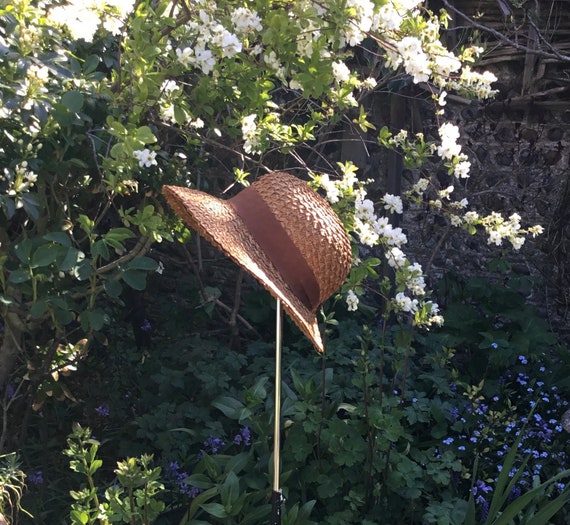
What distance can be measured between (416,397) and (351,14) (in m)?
1.76

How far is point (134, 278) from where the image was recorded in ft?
8.25

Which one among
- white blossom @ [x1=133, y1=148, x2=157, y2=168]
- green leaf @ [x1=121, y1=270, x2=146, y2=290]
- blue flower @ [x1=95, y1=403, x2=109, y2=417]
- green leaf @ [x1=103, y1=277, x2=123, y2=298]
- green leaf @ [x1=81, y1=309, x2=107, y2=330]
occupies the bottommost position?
blue flower @ [x1=95, y1=403, x2=109, y2=417]

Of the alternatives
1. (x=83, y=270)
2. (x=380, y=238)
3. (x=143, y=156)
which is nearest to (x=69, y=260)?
(x=83, y=270)

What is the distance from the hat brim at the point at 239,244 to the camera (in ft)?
6.20

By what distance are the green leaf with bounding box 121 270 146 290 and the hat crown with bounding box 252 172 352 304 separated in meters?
0.63

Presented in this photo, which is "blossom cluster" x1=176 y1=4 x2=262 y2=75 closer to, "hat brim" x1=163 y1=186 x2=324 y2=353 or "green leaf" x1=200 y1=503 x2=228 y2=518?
"hat brim" x1=163 y1=186 x2=324 y2=353

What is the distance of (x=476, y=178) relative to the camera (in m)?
4.48

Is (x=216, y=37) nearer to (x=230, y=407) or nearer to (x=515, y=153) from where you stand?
(x=230, y=407)

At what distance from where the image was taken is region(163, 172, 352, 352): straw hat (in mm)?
1975

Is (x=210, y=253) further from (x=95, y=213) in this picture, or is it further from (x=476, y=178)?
(x=476, y=178)

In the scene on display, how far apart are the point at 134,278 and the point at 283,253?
28.3 inches

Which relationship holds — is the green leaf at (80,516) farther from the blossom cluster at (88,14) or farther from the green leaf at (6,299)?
the blossom cluster at (88,14)

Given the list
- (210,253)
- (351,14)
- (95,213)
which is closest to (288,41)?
(351,14)

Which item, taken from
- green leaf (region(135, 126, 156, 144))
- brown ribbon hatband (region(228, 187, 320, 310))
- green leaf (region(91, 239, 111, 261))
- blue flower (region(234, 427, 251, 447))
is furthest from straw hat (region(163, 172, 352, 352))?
blue flower (region(234, 427, 251, 447))
